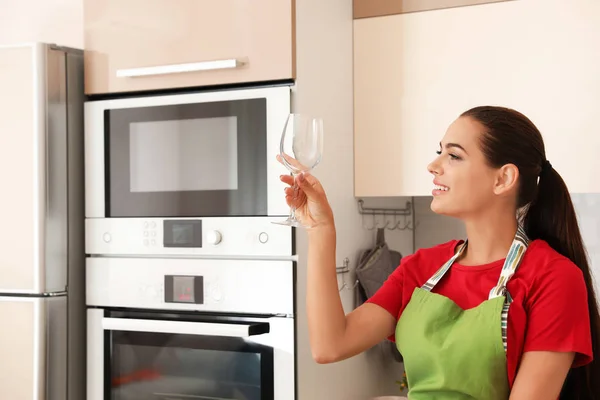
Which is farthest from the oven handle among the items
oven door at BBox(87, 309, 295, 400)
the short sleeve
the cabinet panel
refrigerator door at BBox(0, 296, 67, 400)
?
the cabinet panel

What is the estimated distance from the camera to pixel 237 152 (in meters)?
2.06

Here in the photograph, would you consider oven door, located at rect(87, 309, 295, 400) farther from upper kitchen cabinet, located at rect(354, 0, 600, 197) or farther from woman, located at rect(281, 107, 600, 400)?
upper kitchen cabinet, located at rect(354, 0, 600, 197)

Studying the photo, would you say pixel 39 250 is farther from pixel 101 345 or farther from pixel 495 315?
pixel 495 315

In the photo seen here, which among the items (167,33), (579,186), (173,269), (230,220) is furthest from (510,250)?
(167,33)

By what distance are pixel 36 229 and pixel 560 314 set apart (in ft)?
4.65

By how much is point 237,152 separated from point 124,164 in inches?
14.4

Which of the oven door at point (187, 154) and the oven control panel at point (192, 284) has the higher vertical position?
the oven door at point (187, 154)

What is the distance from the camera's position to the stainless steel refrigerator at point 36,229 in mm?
2180

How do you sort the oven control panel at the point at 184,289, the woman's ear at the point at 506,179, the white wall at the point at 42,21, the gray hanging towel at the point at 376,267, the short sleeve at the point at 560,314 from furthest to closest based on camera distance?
1. the white wall at the point at 42,21
2. the gray hanging towel at the point at 376,267
3. the oven control panel at the point at 184,289
4. the woman's ear at the point at 506,179
5. the short sleeve at the point at 560,314

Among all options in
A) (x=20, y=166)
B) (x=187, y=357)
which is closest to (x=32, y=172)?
Result: (x=20, y=166)

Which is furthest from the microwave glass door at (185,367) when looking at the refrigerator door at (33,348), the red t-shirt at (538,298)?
the red t-shirt at (538,298)

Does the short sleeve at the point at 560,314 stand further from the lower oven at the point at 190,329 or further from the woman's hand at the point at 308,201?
the lower oven at the point at 190,329

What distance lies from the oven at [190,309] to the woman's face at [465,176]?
55 cm

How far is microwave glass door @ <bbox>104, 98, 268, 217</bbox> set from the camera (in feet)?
6.71
